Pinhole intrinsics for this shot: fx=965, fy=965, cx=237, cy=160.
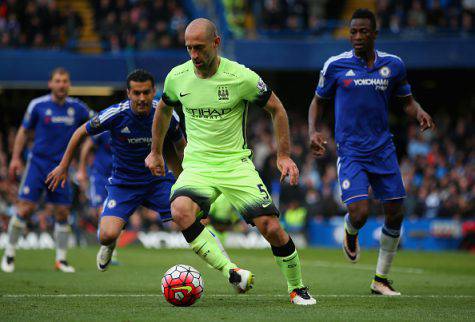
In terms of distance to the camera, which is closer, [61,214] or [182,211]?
[182,211]

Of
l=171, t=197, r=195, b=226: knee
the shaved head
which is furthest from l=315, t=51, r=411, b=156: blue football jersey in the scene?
l=171, t=197, r=195, b=226: knee

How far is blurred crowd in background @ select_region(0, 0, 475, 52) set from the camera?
2797 cm

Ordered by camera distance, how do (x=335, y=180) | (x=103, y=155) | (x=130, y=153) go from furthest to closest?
1. (x=335, y=180)
2. (x=103, y=155)
3. (x=130, y=153)

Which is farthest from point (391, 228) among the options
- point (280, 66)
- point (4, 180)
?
point (280, 66)

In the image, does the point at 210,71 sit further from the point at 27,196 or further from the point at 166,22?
the point at 166,22

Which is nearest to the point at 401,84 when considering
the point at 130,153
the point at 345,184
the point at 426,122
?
the point at 426,122

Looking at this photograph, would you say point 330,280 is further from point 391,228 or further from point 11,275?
point 11,275

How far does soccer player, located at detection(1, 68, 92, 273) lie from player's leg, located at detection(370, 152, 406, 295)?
16.9 feet

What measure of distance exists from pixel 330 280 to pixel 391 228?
222cm

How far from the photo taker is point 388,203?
32.5 ft

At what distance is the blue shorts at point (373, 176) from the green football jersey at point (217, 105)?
1569 mm

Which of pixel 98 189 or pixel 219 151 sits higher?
pixel 219 151

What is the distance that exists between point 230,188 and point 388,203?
7.30 feet

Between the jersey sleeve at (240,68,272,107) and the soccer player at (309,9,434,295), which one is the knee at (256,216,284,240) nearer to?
the jersey sleeve at (240,68,272,107)
